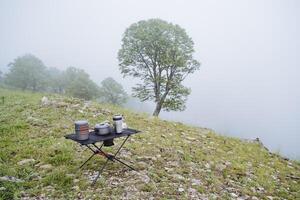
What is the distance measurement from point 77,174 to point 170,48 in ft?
57.3

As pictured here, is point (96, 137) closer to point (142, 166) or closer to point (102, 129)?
point (102, 129)

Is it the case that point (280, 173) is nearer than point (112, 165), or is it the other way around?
point (112, 165)

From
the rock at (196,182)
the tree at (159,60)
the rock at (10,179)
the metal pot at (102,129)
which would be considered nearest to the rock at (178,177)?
the rock at (196,182)

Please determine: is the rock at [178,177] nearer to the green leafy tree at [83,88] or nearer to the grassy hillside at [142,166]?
the grassy hillside at [142,166]

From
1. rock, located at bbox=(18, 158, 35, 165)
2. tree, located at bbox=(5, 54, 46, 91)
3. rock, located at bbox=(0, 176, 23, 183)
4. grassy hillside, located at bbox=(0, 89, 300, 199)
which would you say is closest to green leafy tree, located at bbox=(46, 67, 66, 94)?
tree, located at bbox=(5, 54, 46, 91)

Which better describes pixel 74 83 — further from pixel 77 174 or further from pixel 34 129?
pixel 77 174

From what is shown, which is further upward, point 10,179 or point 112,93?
point 112,93

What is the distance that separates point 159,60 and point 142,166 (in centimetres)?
1681

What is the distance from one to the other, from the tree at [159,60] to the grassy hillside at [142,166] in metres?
12.0

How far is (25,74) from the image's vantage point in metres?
46.4

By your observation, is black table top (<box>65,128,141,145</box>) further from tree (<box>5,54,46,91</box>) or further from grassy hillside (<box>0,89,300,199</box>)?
tree (<box>5,54,46,91</box>)

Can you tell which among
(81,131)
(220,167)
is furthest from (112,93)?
(81,131)

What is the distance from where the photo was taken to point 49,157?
6699 mm

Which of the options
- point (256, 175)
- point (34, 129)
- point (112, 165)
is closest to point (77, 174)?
point (112, 165)
